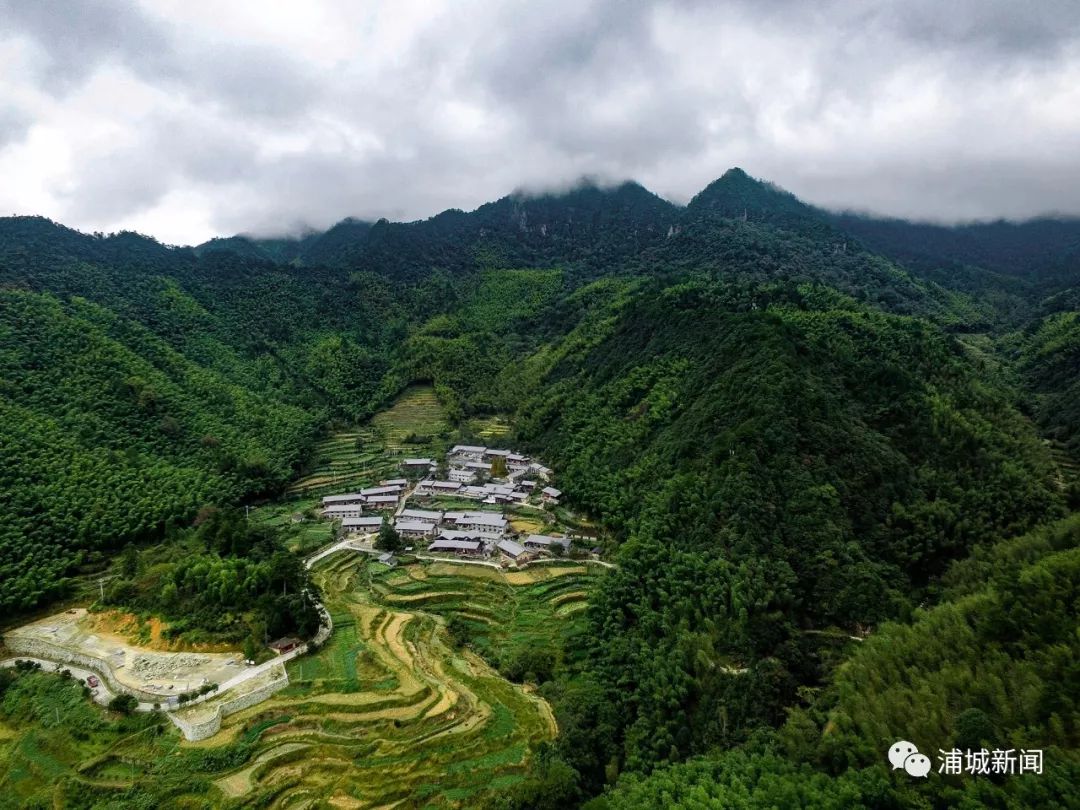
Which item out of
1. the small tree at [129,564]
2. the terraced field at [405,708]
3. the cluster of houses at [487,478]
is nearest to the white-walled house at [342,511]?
the cluster of houses at [487,478]

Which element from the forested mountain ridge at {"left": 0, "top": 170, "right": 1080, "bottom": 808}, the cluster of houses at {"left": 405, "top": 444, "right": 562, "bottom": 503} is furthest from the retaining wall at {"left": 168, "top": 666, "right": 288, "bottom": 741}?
the cluster of houses at {"left": 405, "top": 444, "right": 562, "bottom": 503}

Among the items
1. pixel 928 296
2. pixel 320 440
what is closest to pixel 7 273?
pixel 320 440

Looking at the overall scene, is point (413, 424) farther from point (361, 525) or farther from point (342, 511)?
point (361, 525)

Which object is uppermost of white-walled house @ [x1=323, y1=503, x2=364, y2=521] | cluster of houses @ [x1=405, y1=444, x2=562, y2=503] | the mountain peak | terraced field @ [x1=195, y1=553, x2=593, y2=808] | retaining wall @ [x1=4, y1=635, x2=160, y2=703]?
the mountain peak

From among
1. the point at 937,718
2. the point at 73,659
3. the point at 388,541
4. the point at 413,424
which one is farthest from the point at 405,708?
the point at 413,424

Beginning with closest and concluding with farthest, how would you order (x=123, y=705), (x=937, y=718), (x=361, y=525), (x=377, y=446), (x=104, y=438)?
(x=937, y=718) → (x=123, y=705) → (x=361, y=525) → (x=104, y=438) → (x=377, y=446)

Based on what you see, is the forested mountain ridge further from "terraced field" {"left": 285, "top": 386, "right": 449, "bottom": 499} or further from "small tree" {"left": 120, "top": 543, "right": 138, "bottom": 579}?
"small tree" {"left": 120, "top": 543, "right": 138, "bottom": 579}

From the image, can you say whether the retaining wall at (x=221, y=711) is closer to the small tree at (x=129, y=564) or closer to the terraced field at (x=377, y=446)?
the small tree at (x=129, y=564)
